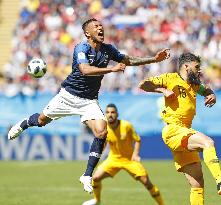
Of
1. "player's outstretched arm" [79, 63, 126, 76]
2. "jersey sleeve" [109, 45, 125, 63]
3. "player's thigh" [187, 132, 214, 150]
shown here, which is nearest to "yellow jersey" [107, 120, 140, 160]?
"jersey sleeve" [109, 45, 125, 63]

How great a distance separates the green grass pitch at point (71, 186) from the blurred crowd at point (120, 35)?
275 centimetres

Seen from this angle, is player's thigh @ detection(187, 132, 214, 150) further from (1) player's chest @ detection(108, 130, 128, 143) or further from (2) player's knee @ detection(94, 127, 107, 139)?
(1) player's chest @ detection(108, 130, 128, 143)

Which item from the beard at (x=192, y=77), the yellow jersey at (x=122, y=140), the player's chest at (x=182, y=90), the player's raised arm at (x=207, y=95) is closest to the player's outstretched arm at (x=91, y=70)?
the player's chest at (x=182, y=90)

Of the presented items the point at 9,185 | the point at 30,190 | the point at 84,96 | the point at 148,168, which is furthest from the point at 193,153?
the point at 148,168

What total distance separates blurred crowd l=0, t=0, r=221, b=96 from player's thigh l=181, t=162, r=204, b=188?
12816 mm

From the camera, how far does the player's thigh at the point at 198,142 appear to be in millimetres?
11055

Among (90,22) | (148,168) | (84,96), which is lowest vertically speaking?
(148,168)

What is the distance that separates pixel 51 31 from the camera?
2858 centimetres

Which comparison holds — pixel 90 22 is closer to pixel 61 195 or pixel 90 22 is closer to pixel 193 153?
pixel 193 153

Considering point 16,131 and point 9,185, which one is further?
point 9,185

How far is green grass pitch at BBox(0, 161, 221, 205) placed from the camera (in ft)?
52.9

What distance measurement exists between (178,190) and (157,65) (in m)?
7.89

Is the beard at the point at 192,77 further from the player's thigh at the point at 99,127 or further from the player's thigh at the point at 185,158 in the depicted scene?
the player's thigh at the point at 99,127

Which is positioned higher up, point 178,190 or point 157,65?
point 157,65
